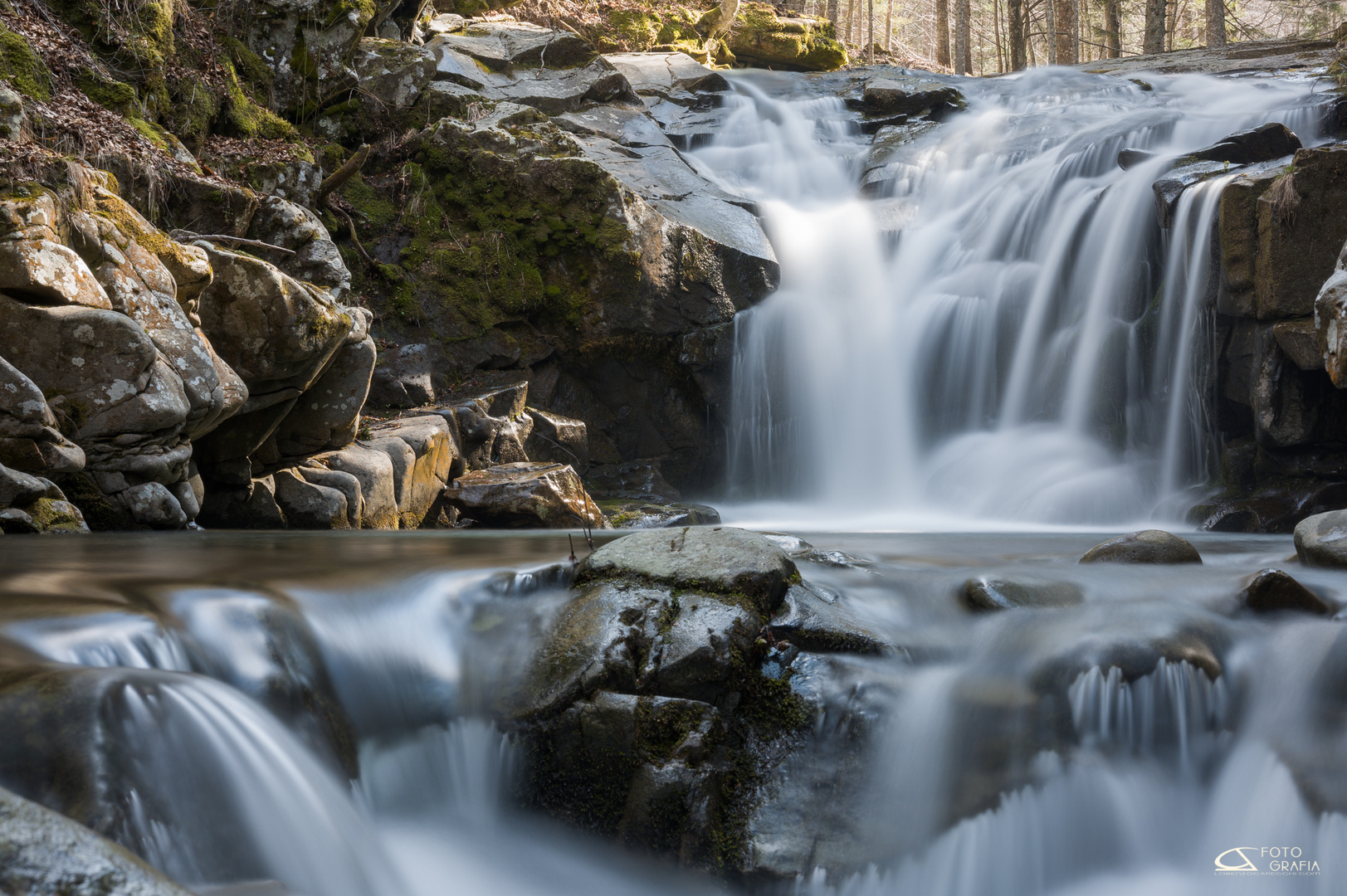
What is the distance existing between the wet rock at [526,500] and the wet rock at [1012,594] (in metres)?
4.46

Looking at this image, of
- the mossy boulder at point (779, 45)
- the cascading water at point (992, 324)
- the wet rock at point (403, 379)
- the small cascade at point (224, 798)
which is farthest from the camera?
the mossy boulder at point (779, 45)

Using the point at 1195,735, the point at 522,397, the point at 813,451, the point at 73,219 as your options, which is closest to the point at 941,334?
the point at 813,451

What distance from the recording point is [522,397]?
402 inches

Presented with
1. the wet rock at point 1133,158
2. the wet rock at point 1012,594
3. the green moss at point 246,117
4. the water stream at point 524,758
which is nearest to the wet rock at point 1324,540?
the water stream at point 524,758

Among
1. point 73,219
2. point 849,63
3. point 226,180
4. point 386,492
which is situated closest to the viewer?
point 73,219

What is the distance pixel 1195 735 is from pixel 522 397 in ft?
26.5

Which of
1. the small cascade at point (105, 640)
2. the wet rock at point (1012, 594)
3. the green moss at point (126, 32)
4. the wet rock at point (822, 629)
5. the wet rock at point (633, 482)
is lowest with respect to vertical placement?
the wet rock at point (633, 482)

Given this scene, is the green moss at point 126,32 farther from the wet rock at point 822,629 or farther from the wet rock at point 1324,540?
the wet rock at point 1324,540

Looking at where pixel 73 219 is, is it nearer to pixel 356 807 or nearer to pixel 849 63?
pixel 356 807

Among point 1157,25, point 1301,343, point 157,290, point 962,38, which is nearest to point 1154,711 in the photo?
point 1301,343

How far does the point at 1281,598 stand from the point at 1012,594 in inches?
43.5

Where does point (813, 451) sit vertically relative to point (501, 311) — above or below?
below

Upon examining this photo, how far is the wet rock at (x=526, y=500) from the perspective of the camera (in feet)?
26.1

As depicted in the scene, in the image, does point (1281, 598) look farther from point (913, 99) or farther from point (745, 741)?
point (913, 99)
